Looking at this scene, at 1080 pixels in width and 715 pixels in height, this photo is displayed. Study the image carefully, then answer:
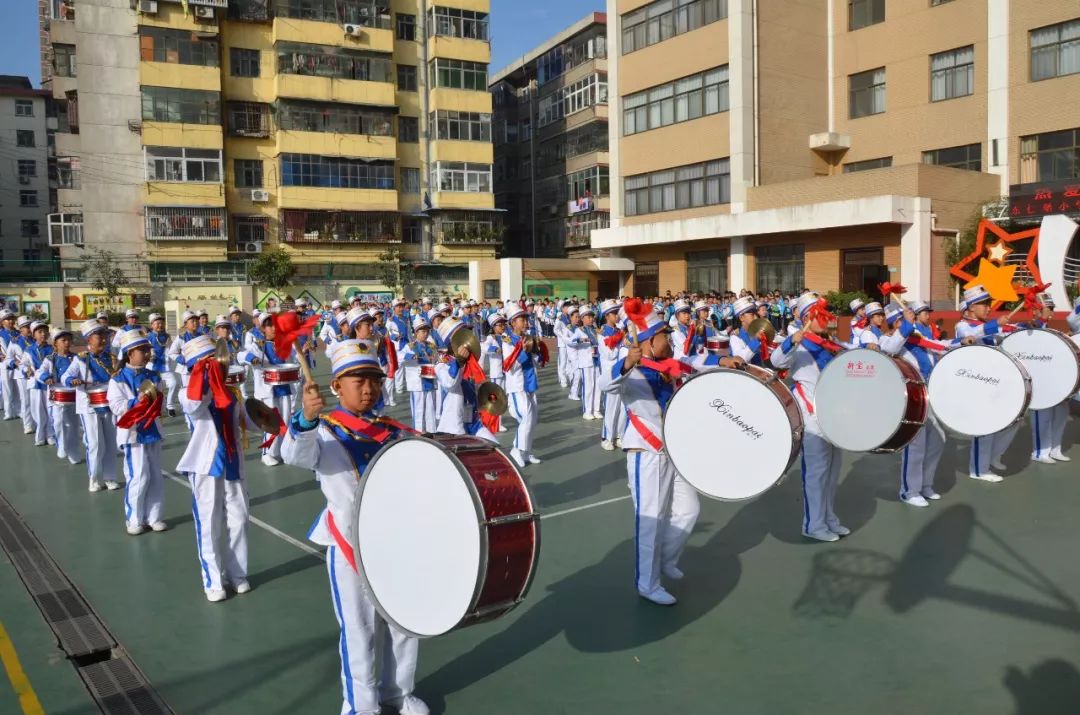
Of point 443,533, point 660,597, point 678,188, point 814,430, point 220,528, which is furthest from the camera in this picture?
point 678,188

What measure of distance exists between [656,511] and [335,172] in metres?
37.6

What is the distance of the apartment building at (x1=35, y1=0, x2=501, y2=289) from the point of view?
37.4 meters

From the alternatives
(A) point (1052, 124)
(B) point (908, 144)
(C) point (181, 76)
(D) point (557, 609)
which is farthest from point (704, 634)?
(C) point (181, 76)

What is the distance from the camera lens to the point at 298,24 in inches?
1524

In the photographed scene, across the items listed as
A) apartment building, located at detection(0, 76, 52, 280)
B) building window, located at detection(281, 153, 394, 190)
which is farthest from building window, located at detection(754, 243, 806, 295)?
apartment building, located at detection(0, 76, 52, 280)

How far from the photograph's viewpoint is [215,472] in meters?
5.80

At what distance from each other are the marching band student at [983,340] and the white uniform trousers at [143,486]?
791 cm

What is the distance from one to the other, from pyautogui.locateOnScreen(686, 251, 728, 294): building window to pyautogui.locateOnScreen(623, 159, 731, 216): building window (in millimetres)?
2017

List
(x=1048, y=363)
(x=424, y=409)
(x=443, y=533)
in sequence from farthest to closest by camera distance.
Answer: (x=424, y=409)
(x=1048, y=363)
(x=443, y=533)

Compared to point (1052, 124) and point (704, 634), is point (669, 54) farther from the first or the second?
point (704, 634)

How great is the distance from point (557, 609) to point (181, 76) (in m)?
38.1

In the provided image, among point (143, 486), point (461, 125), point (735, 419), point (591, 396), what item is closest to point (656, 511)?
point (735, 419)

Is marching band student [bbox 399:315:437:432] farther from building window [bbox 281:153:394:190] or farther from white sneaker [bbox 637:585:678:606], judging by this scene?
building window [bbox 281:153:394:190]

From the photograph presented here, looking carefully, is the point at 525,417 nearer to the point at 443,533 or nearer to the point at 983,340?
the point at 983,340
